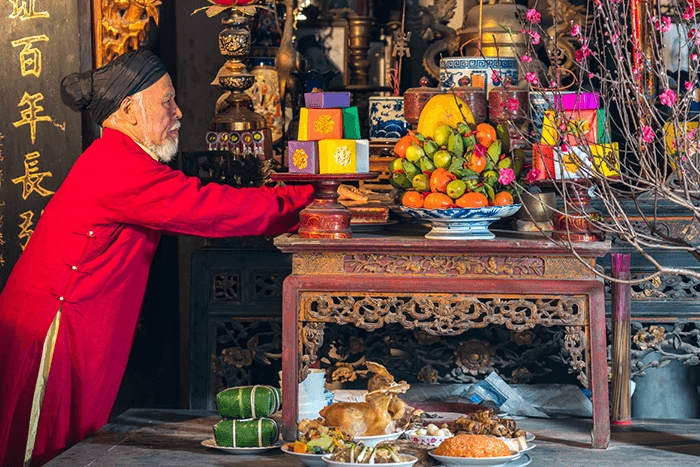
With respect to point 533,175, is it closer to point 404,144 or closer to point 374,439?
point 404,144

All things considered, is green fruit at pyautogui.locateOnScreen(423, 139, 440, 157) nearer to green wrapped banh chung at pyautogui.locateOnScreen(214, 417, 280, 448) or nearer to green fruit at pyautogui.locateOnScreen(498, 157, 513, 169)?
green fruit at pyautogui.locateOnScreen(498, 157, 513, 169)

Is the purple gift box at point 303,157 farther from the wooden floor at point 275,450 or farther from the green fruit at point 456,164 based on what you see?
the wooden floor at point 275,450

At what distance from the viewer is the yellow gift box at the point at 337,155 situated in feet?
9.44

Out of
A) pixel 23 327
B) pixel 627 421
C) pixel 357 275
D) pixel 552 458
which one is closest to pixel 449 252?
pixel 357 275

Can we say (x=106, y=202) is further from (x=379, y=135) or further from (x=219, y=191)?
(x=379, y=135)

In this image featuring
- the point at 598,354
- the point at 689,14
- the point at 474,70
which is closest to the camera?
the point at 689,14

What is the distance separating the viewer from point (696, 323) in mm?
3650

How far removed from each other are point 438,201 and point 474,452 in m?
0.64

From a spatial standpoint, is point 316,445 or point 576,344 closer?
point 316,445

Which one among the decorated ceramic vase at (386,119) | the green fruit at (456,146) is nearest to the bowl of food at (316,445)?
the green fruit at (456,146)


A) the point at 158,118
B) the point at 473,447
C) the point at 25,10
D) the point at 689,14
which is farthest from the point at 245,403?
the point at 25,10

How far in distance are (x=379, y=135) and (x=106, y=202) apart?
97 centimetres

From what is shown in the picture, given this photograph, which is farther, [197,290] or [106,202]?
[197,290]

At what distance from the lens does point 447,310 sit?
2832 millimetres
